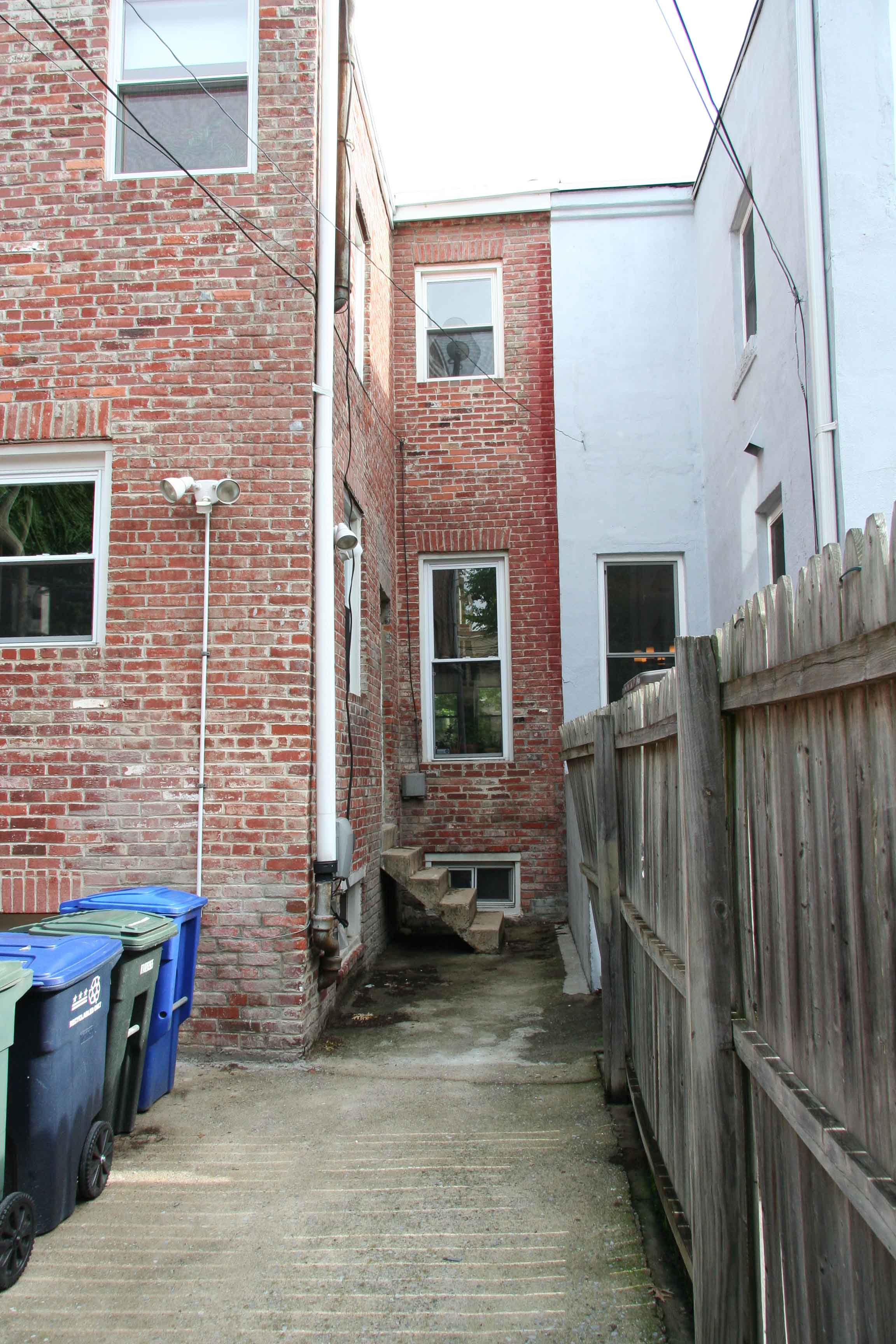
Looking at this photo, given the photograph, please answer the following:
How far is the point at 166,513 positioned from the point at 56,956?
9.65ft

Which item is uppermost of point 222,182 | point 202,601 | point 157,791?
point 222,182

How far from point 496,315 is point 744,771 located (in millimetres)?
8388

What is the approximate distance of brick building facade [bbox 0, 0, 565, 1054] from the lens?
540 cm

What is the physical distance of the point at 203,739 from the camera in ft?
17.8

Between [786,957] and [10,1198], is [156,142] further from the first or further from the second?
[786,957]

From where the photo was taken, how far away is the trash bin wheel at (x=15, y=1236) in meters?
3.03

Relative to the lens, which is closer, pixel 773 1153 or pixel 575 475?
pixel 773 1153

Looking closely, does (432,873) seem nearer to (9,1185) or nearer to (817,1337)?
(9,1185)

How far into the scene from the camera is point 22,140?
5.87m

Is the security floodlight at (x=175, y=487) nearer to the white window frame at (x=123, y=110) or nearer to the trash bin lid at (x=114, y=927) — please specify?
the white window frame at (x=123, y=110)

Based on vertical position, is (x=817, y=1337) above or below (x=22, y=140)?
below

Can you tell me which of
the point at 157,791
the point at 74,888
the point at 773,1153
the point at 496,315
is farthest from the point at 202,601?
the point at 496,315

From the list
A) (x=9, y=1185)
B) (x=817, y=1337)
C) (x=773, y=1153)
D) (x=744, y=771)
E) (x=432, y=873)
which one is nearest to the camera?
(x=817, y=1337)

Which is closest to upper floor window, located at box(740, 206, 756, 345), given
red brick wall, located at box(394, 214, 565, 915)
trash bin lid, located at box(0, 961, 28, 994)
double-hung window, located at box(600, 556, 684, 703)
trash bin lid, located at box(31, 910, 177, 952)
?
red brick wall, located at box(394, 214, 565, 915)
